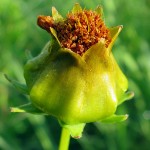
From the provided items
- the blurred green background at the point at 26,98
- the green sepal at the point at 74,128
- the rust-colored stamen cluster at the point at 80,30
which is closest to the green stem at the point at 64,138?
the green sepal at the point at 74,128

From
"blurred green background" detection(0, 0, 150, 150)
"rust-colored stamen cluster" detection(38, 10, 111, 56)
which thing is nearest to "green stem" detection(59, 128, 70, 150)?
"rust-colored stamen cluster" detection(38, 10, 111, 56)

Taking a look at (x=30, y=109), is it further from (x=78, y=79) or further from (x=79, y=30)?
(x=79, y=30)

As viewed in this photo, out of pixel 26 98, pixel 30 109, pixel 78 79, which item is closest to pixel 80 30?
pixel 78 79

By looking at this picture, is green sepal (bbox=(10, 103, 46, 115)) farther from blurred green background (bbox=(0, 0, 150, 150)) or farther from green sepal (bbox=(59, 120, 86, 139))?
blurred green background (bbox=(0, 0, 150, 150))

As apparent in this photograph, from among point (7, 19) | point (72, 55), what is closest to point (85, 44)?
point (72, 55)

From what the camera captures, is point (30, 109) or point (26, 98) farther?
point (26, 98)

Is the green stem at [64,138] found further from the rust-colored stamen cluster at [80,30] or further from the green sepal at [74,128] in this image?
the rust-colored stamen cluster at [80,30]
